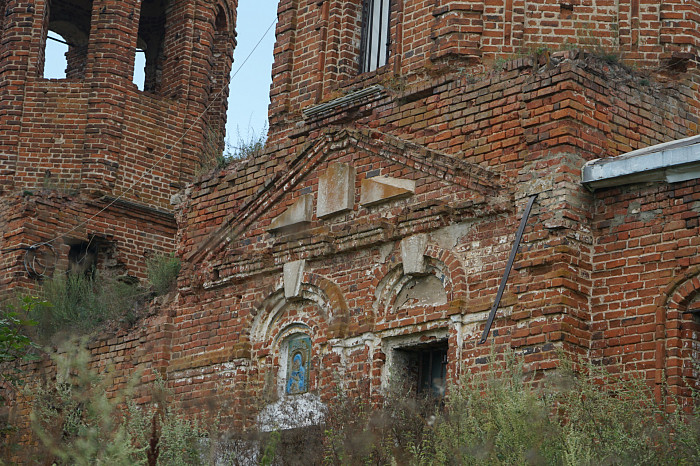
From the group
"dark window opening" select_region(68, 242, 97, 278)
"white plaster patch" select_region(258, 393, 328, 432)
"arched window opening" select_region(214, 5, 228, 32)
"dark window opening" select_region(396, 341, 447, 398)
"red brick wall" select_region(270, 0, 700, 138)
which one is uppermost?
"arched window opening" select_region(214, 5, 228, 32)

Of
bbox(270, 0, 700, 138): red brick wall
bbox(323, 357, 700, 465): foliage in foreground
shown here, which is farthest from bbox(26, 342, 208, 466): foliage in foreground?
bbox(270, 0, 700, 138): red brick wall

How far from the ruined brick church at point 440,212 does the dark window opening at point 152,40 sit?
253 inches

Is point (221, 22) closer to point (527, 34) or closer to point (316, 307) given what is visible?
point (527, 34)

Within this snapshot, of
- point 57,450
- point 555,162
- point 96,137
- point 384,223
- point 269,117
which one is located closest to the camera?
point 57,450

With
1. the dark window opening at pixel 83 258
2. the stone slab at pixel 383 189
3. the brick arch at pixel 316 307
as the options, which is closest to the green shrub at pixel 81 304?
the dark window opening at pixel 83 258

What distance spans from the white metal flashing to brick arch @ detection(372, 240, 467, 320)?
58.8 inches

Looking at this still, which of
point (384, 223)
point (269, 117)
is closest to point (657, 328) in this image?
point (384, 223)

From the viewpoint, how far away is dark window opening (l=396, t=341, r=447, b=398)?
12906mm

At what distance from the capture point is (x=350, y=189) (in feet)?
45.7

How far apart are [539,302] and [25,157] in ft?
35.5

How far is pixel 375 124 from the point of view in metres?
14.2

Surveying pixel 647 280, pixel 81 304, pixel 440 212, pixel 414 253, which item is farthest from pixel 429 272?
pixel 81 304

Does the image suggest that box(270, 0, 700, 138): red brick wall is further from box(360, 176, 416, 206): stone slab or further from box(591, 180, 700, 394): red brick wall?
box(591, 180, 700, 394): red brick wall

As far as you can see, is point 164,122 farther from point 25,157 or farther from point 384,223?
point 384,223
